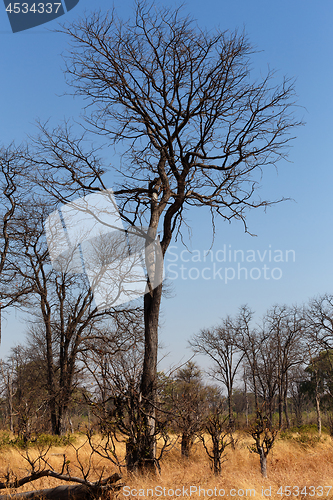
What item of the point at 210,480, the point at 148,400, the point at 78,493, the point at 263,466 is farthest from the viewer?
the point at 263,466

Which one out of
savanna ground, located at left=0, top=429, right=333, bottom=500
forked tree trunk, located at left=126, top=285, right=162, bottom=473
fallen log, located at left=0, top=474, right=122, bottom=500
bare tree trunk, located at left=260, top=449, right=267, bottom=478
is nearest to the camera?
fallen log, located at left=0, top=474, right=122, bottom=500

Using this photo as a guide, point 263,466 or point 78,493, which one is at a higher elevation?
point 78,493

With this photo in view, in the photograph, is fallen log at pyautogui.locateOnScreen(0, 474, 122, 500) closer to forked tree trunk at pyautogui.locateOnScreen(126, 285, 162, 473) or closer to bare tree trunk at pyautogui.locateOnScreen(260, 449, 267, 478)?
forked tree trunk at pyautogui.locateOnScreen(126, 285, 162, 473)

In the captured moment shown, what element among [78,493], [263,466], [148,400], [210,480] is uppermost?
[148,400]

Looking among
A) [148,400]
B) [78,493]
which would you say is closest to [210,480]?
[148,400]

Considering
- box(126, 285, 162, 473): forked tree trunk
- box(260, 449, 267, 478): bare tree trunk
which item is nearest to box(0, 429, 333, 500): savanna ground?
box(260, 449, 267, 478): bare tree trunk

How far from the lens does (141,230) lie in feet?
28.9

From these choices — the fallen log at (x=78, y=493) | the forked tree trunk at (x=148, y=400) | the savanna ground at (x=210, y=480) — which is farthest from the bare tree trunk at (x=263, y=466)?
the fallen log at (x=78, y=493)

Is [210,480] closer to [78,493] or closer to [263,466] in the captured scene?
[263,466]

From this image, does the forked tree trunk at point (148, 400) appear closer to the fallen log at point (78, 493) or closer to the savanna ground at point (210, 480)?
the savanna ground at point (210, 480)

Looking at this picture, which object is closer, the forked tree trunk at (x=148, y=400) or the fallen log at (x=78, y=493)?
the fallen log at (x=78, y=493)

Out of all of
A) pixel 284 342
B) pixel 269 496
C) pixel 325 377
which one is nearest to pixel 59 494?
Result: pixel 269 496

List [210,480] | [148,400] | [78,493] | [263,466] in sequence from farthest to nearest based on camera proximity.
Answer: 1. [263,466]
2. [148,400]
3. [210,480]
4. [78,493]

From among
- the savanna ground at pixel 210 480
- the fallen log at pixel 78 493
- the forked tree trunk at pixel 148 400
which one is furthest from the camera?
the forked tree trunk at pixel 148 400
